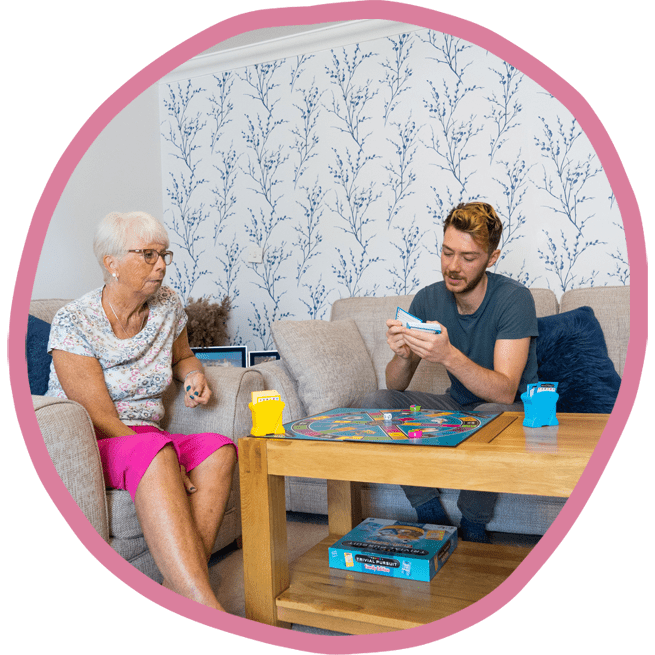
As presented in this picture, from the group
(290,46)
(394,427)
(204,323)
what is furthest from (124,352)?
(290,46)

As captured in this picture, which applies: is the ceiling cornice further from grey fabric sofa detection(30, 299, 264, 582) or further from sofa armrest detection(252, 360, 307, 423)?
grey fabric sofa detection(30, 299, 264, 582)

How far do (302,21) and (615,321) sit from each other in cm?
148

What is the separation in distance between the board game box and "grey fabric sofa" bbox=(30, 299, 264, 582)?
413mm

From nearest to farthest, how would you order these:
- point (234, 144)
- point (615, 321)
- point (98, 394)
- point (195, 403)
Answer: point (98, 394), point (195, 403), point (615, 321), point (234, 144)

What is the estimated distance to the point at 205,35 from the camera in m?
0.96

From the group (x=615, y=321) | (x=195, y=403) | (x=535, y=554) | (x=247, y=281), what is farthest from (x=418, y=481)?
(x=247, y=281)

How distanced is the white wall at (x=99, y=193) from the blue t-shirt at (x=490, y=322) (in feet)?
5.15

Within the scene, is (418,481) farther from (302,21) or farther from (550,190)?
(550,190)

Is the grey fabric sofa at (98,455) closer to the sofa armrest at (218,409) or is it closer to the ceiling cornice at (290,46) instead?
the sofa armrest at (218,409)

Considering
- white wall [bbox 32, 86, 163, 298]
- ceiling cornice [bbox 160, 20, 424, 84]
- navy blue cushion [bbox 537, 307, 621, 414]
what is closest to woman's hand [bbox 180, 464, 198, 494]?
navy blue cushion [bbox 537, 307, 621, 414]

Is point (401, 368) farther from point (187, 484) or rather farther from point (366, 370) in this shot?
point (187, 484)

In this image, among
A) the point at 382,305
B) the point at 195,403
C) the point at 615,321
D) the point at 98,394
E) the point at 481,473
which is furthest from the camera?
the point at 382,305

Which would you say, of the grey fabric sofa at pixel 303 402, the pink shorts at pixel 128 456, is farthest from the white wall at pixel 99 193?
the pink shorts at pixel 128 456

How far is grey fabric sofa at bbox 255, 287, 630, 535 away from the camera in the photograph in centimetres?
163
